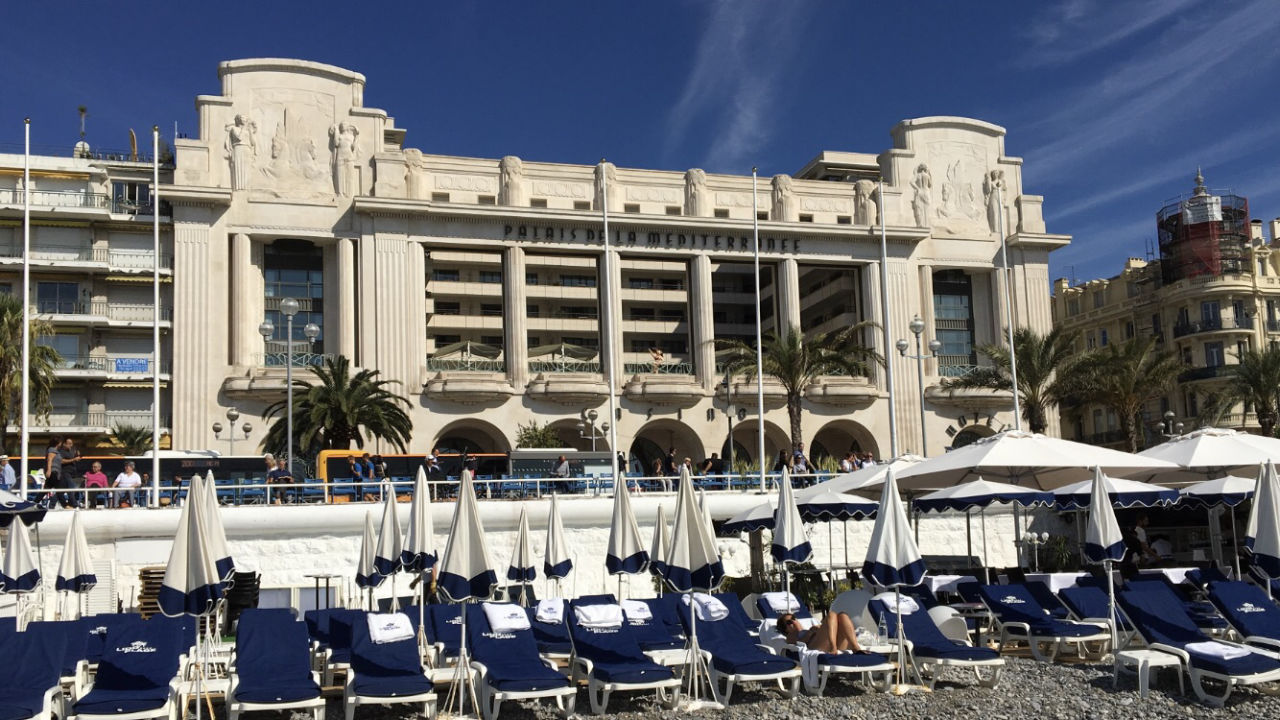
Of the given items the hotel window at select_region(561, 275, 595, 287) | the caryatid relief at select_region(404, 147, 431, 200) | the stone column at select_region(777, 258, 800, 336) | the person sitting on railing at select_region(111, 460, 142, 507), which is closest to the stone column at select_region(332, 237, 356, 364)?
the caryatid relief at select_region(404, 147, 431, 200)

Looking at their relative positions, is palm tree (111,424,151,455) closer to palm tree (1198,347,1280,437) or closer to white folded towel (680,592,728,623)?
white folded towel (680,592,728,623)

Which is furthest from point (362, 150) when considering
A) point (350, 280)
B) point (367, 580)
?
point (367, 580)

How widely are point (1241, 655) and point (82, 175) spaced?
47842 mm

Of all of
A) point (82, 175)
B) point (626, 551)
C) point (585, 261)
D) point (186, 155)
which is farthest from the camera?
point (585, 261)

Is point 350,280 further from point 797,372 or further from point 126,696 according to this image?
point 126,696

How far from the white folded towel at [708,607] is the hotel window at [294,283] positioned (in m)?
33.6

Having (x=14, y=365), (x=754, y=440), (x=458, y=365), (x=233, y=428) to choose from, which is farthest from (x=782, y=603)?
(x=754, y=440)

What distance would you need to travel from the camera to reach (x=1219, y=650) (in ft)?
42.3

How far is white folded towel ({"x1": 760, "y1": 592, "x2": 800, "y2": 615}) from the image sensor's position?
16531 mm

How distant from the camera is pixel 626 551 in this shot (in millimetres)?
15977

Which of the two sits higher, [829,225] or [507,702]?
[829,225]

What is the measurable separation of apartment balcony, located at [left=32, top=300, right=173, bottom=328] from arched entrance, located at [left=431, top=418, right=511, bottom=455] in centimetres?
1168

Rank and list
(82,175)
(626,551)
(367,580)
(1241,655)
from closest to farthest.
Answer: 1. (1241,655)
2. (626,551)
3. (367,580)
4. (82,175)

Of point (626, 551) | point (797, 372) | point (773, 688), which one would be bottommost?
point (773, 688)
